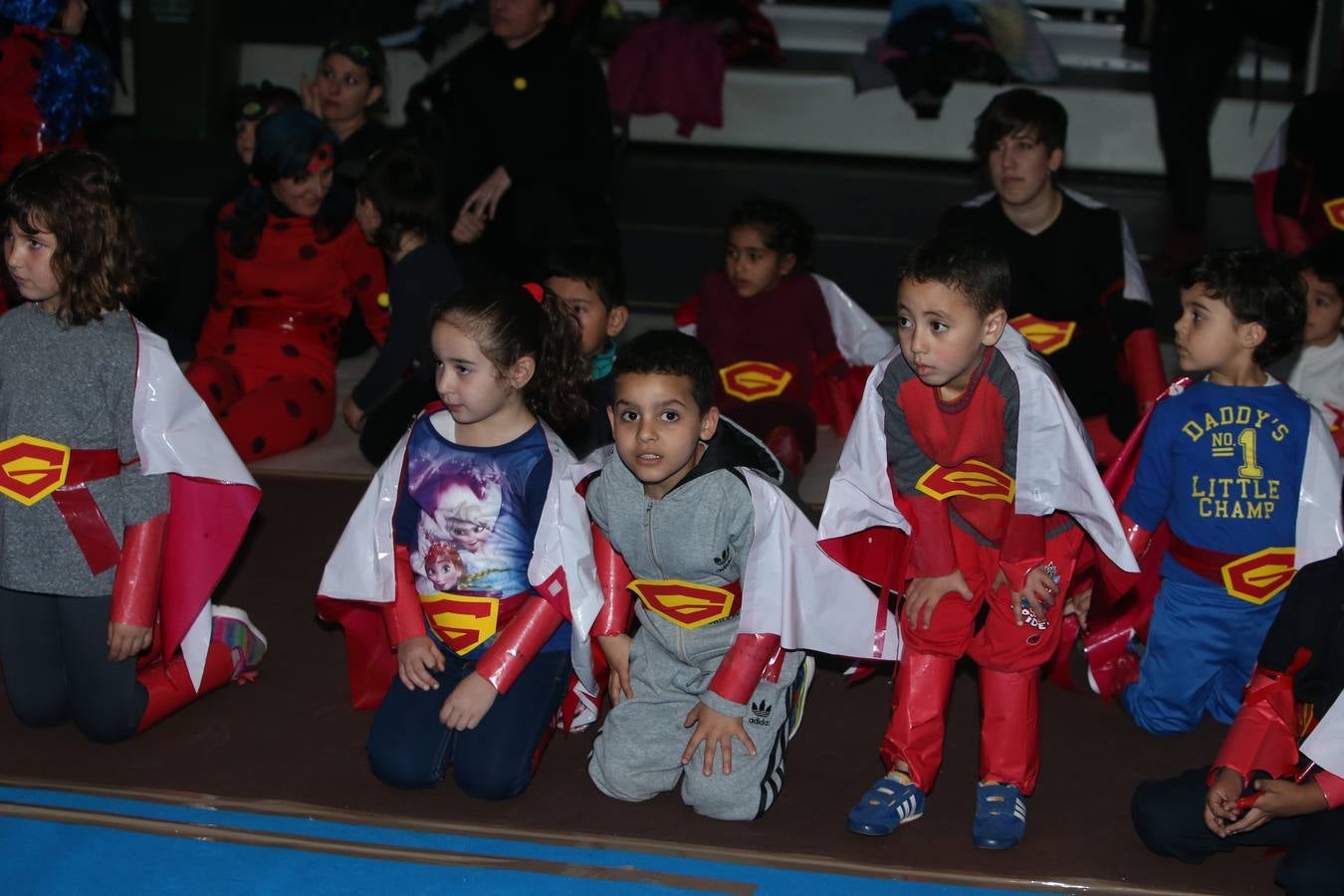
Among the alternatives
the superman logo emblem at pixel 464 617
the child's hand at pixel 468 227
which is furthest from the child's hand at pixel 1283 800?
the child's hand at pixel 468 227

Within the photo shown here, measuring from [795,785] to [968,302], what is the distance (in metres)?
0.98

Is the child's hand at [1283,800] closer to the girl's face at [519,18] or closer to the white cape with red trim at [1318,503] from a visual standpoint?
the white cape with red trim at [1318,503]

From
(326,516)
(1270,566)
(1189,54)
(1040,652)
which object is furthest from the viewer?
(1189,54)

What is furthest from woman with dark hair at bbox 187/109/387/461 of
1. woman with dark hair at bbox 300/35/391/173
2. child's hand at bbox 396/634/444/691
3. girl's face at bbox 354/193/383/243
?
child's hand at bbox 396/634/444/691

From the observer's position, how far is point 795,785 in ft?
9.25

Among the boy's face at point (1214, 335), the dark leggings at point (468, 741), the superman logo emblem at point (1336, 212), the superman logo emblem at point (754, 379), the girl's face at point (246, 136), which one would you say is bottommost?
the dark leggings at point (468, 741)

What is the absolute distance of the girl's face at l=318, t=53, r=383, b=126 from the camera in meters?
4.85

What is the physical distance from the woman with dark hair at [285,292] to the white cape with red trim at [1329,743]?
3006mm

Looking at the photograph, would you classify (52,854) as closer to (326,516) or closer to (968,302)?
(326,516)

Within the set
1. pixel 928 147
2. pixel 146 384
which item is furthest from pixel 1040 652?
pixel 928 147

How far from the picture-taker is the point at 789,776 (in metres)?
2.86

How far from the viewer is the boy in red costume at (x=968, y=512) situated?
2623mm

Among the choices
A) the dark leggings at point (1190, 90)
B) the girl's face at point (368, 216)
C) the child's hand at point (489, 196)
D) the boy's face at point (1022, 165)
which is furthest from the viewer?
the dark leggings at point (1190, 90)

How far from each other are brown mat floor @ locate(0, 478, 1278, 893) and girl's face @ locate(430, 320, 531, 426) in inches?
28.3
